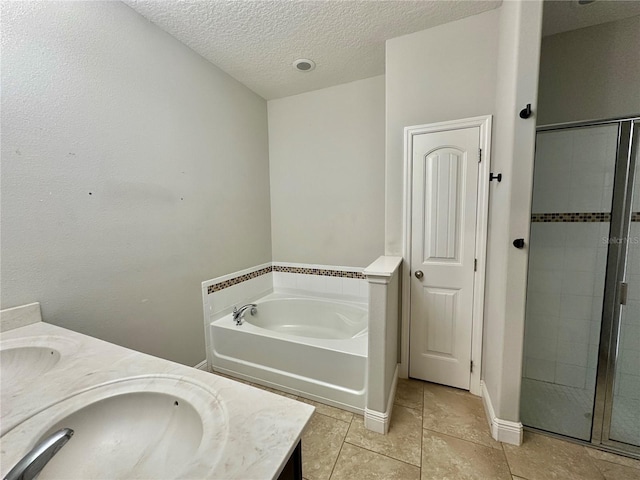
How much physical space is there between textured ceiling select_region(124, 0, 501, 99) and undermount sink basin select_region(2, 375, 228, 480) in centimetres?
203

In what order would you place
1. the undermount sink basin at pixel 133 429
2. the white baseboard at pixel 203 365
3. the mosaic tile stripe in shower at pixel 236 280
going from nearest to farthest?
the undermount sink basin at pixel 133 429 → the white baseboard at pixel 203 365 → the mosaic tile stripe in shower at pixel 236 280

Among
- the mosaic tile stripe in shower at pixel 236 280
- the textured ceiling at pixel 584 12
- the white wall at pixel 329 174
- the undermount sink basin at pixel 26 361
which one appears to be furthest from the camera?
the white wall at pixel 329 174

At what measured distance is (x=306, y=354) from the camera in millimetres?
1793

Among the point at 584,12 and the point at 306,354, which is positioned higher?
the point at 584,12

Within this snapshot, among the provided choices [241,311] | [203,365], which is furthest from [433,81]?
[203,365]

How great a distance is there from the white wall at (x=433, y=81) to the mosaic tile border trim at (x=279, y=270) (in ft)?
2.26

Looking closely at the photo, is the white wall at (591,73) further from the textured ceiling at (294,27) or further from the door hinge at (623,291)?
the door hinge at (623,291)

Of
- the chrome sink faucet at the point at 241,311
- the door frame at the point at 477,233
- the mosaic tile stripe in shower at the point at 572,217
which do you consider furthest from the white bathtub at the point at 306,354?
the mosaic tile stripe in shower at the point at 572,217

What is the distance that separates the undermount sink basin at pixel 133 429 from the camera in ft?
1.93

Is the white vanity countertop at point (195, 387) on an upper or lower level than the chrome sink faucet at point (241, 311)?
upper

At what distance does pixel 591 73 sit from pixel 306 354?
274 centimetres

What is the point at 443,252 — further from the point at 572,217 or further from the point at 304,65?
the point at 304,65

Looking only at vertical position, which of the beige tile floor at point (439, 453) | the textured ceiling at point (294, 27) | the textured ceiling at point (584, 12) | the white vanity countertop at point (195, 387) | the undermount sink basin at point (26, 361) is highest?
the textured ceiling at point (294, 27)

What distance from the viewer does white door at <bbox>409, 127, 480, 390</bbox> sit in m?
1.76
